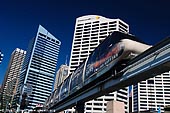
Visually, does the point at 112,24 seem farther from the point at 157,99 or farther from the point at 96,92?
the point at 96,92

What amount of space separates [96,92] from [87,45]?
125 metres

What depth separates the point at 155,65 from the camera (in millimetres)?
12406

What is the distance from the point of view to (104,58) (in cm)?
1703

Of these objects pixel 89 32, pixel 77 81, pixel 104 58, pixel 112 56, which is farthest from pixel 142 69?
pixel 89 32

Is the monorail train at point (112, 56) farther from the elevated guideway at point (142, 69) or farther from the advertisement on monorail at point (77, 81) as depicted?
the elevated guideway at point (142, 69)

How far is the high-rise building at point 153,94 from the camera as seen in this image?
171125 millimetres

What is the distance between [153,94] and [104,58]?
171m

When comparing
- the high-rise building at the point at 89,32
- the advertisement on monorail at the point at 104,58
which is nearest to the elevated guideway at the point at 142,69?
the advertisement on monorail at the point at 104,58

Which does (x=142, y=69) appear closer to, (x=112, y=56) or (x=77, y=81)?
(x=112, y=56)

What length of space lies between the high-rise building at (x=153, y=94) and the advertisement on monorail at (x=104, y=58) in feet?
523

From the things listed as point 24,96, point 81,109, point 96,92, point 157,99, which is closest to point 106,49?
point 96,92

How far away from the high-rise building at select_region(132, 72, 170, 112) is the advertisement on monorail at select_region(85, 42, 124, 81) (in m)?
159

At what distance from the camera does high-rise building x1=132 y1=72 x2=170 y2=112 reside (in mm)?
171125

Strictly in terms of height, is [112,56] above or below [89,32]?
below
